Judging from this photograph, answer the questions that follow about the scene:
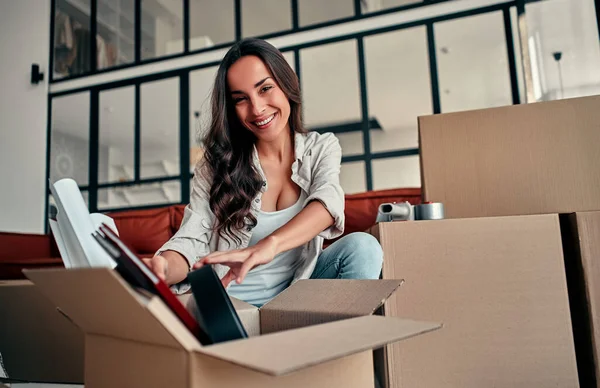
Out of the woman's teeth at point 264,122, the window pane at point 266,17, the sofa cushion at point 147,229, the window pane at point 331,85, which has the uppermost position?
the window pane at point 266,17

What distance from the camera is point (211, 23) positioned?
10.2 ft

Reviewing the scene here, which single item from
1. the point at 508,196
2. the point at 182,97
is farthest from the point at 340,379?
the point at 182,97

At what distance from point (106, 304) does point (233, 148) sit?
0.74 metres

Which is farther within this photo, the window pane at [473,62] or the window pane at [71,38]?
the window pane at [71,38]

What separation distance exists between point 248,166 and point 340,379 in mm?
701

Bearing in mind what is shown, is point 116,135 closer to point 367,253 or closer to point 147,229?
point 147,229

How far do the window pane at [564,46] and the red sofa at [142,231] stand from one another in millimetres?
1223

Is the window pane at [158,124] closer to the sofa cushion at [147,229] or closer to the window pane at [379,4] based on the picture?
the sofa cushion at [147,229]

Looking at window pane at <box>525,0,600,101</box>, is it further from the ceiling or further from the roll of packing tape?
the roll of packing tape

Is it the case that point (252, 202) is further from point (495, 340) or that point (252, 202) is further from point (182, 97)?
point (182, 97)

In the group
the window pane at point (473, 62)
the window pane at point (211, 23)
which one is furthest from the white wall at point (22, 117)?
the window pane at point (473, 62)

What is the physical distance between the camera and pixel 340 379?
42 cm

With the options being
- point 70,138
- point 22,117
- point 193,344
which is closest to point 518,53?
point 193,344

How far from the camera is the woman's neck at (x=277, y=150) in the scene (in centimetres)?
111
